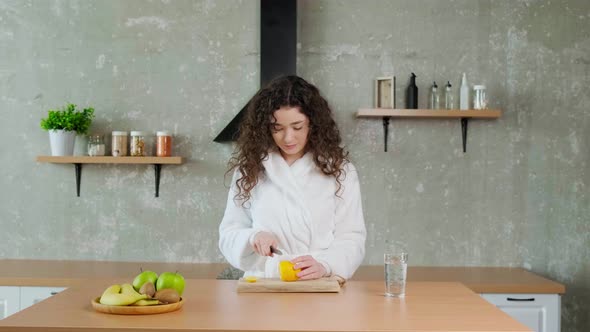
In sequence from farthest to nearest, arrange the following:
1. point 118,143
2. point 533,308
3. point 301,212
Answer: point 118,143, point 533,308, point 301,212

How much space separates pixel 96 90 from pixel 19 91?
0.44 meters

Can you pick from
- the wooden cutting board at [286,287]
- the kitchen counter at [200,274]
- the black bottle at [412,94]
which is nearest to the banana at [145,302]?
the wooden cutting board at [286,287]

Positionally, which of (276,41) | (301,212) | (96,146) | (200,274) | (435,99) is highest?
(276,41)

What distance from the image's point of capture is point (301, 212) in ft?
7.80

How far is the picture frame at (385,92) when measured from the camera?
12.2 feet

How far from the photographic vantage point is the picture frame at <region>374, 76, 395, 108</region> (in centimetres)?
373

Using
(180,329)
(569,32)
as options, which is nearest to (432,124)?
(569,32)

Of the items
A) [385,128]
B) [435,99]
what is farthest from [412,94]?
[385,128]

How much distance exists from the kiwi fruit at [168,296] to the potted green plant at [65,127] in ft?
7.20

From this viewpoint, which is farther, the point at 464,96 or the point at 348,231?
the point at 464,96

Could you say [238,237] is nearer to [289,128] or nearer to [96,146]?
[289,128]

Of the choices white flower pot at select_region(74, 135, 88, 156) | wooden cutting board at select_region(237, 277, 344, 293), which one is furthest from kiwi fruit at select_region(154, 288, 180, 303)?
white flower pot at select_region(74, 135, 88, 156)

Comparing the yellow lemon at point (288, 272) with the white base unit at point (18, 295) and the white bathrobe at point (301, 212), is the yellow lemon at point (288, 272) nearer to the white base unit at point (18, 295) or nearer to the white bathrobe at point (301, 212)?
the white bathrobe at point (301, 212)

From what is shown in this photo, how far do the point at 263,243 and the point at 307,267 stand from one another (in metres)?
0.15
